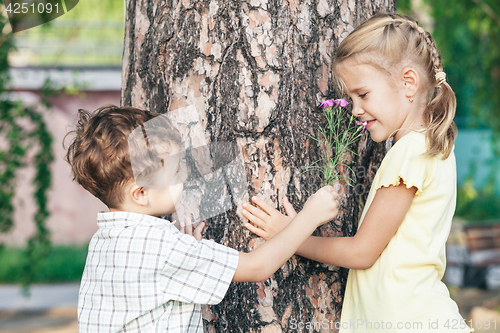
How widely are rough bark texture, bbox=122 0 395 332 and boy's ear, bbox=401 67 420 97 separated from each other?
0.24m

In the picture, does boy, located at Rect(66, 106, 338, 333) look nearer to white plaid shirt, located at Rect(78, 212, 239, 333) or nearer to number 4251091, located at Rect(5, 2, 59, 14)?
white plaid shirt, located at Rect(78, 212, 239, 333)

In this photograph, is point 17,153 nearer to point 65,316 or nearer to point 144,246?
point 65,316

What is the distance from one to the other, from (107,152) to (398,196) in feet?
2.86

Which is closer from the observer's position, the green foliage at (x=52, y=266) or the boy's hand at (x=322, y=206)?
the boy's hand at (x=322, y=206)

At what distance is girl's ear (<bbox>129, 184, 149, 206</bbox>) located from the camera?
50.3 inches

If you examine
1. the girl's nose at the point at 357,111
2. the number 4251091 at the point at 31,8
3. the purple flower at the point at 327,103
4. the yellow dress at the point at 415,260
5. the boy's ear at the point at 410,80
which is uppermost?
the number 4251091 at the point at 31,8

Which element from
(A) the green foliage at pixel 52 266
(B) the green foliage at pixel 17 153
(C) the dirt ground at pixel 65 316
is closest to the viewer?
(B) the green foliage at pixel 17 153

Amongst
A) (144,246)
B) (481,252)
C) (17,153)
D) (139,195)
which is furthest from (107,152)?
(481,252)

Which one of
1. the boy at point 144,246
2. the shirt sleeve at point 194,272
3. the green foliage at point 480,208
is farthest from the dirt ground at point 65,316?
the shirt sleeve at point 194,272

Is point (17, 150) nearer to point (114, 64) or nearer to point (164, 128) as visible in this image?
point (164, 128)

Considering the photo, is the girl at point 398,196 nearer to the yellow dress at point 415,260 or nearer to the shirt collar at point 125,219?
the yellow dress at point 415,260

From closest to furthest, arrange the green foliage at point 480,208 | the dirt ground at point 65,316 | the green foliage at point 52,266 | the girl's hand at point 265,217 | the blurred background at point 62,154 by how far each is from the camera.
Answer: the girl's hand at point 265,217, the blurred background at point 62,154, the dirt ground at point 65,316, the green foliage at point 52,266, the green foliage at point 480,208

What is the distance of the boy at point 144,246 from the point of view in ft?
3.87

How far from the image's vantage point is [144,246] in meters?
1.18
